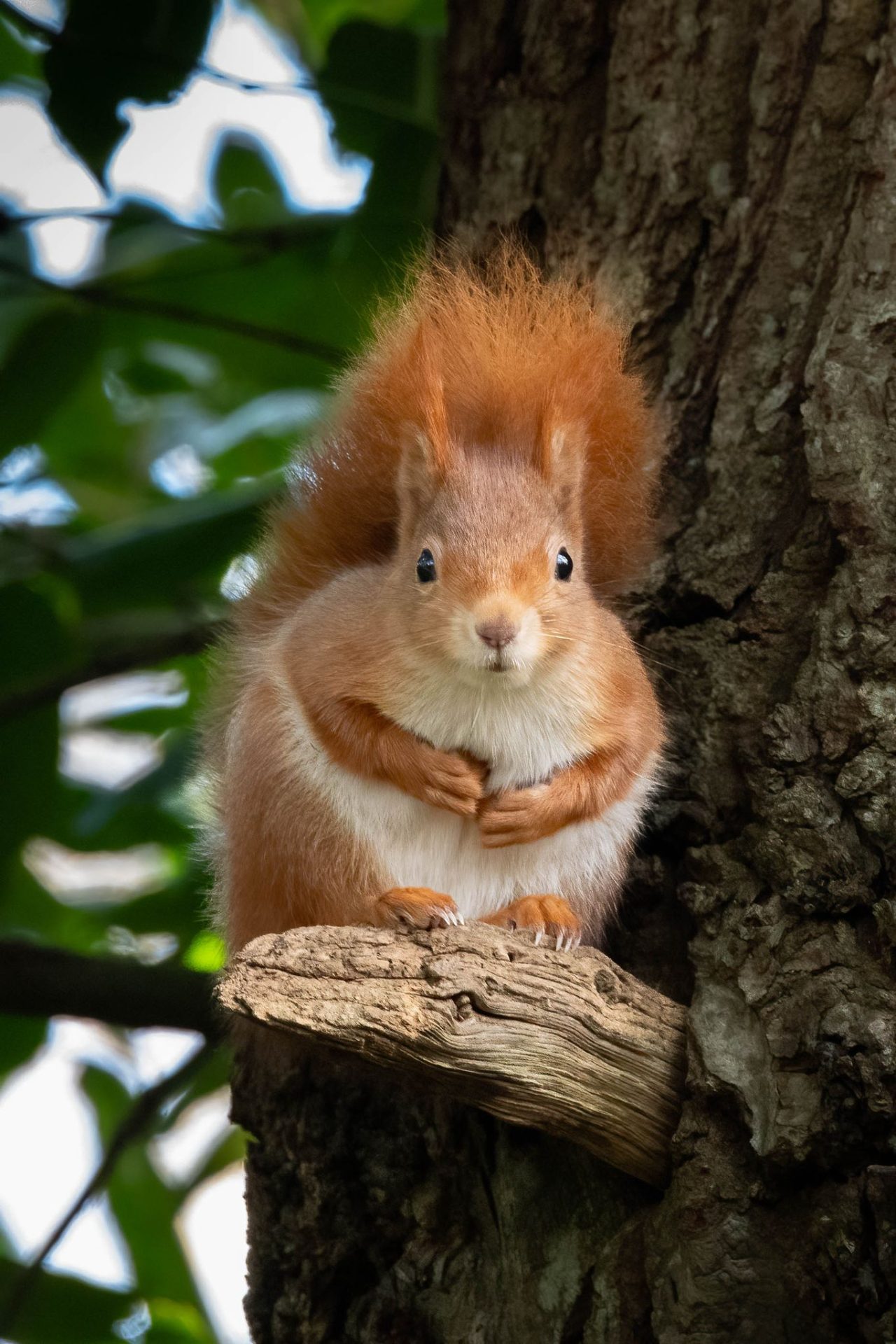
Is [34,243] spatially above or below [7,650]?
above

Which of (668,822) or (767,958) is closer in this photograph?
(767,958)

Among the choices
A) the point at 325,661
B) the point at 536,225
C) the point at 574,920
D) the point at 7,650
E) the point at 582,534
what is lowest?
the point at 7,650

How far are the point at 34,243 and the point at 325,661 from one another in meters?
1.32

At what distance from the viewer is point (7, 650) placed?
2312mm

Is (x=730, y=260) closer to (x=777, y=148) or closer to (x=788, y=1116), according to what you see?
(x=777, y=148)

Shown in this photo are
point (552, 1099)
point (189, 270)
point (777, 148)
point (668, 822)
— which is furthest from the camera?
point (189, 270)

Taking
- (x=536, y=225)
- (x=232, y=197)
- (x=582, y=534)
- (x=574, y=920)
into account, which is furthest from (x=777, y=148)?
(x=232, y=197)

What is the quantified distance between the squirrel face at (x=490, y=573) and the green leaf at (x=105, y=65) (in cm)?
92

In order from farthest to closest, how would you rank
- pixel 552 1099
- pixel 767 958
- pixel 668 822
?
pixel 668 822, pixel 767 958, pixel 552 1099

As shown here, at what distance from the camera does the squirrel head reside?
156 cm

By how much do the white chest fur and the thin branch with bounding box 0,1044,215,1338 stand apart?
0.77 m

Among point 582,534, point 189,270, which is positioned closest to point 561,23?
point 189,270

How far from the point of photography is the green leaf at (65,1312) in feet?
7.70

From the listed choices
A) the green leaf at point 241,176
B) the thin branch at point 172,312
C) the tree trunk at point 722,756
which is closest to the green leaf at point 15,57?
the green leaf at point 241,176
